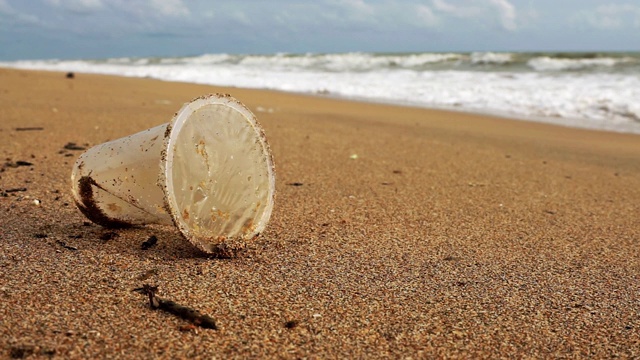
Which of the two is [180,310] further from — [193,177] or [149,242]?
[149,242]

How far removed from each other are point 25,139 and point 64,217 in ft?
7.23

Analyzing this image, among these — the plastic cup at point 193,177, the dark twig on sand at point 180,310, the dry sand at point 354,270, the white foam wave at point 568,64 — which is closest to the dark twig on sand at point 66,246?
the dry sand at point 354,270

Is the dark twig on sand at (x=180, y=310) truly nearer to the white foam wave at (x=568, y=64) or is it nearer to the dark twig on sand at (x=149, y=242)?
the dark twig on sand at (x=149, y=242)

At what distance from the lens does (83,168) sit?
2326 millimetres

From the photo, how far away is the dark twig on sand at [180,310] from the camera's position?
162 cm

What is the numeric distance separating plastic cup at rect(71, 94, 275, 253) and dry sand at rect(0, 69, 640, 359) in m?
0.11

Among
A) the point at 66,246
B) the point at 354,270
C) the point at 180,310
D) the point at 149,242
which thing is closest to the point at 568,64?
the point at 354,270

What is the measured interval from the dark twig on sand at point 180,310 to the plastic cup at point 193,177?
26 centimetres

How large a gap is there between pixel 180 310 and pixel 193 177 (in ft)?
1.63

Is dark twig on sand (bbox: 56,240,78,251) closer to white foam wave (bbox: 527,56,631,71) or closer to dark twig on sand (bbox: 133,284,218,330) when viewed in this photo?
dark twig on sand (bbox: 133,284,218,330)

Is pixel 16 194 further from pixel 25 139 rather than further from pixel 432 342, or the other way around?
pixel 432 342

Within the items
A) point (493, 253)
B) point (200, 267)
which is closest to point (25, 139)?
point (200, 267)

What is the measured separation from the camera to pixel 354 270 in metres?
2.14

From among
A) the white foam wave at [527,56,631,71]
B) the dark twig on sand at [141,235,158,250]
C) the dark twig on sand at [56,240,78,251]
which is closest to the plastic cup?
the dark twig on sand at [141,235,158,250]
